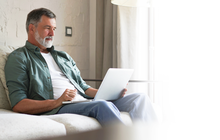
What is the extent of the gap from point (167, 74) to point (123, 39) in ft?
2.10

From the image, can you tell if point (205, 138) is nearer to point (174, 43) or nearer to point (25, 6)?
point (174, 43)

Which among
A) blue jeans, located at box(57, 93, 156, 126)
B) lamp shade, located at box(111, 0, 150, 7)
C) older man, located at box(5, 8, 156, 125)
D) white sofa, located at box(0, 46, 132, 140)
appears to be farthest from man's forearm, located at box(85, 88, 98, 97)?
lamp shade, located at box(111, 0, 150, 7)

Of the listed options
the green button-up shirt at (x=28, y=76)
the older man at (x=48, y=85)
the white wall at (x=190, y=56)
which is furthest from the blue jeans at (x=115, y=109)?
the white wall at (x=190, y=56)

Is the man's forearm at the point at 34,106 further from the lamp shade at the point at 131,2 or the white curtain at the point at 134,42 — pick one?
the white curtain at the point at 134,42

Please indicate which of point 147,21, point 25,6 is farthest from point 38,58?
point 147,21

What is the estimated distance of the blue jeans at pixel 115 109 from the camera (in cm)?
147

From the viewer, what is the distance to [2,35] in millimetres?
2262

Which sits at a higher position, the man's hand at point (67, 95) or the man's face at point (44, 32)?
the man's face at point (44, 32)

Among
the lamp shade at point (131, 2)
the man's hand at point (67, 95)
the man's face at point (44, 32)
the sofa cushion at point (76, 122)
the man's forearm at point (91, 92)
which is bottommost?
the sofa cushion at point (76, 122)

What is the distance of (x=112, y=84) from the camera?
1.67 metres

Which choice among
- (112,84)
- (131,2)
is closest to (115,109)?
(112,84)

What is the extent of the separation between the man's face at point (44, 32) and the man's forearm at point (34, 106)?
Answer: 545 millimetres

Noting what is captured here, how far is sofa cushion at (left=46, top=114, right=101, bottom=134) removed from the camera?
1305 mm

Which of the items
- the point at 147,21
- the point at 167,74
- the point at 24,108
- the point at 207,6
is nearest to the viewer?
the point at 24,108
